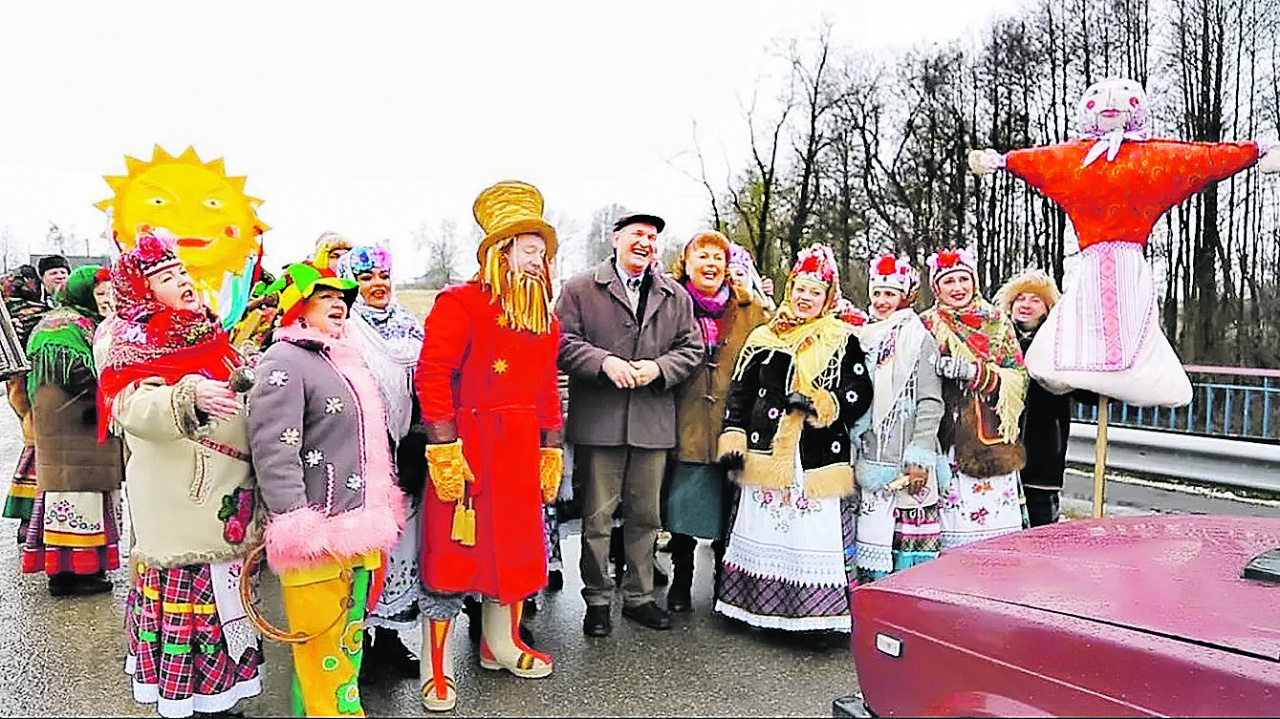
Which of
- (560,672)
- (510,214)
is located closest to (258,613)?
(560,672)

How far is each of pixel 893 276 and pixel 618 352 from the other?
1.36 meters

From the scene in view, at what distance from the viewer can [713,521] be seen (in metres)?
4.77

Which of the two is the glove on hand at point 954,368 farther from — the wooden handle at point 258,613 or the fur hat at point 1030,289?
the wooden handle at point 258,613

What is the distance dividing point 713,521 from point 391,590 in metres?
1.62

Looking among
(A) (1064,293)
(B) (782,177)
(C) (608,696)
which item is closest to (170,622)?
(C) (608,696)

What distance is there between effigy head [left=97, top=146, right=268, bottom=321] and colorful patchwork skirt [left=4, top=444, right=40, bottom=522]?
2599 millimetres

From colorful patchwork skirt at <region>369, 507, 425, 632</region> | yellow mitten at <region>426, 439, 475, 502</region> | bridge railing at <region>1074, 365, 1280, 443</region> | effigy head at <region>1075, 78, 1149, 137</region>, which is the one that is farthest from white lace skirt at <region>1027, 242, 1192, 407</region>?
bridge railing at <region>1074, 365, 1280, 443</region>

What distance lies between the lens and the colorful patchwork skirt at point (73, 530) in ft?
16.7

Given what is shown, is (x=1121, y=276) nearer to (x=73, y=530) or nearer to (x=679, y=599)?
(x=679, y=599)

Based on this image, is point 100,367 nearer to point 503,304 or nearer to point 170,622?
point 170,622

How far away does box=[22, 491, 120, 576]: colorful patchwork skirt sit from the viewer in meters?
5.10

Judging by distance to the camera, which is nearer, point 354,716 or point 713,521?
point 354,716

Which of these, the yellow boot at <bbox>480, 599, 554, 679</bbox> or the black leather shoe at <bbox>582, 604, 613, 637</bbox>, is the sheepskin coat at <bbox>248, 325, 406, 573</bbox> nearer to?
the yellow boot at <bbox>480, 599, 554, 679</bbox>

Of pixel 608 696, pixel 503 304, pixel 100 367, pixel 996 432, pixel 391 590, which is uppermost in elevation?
pixel 503 304
